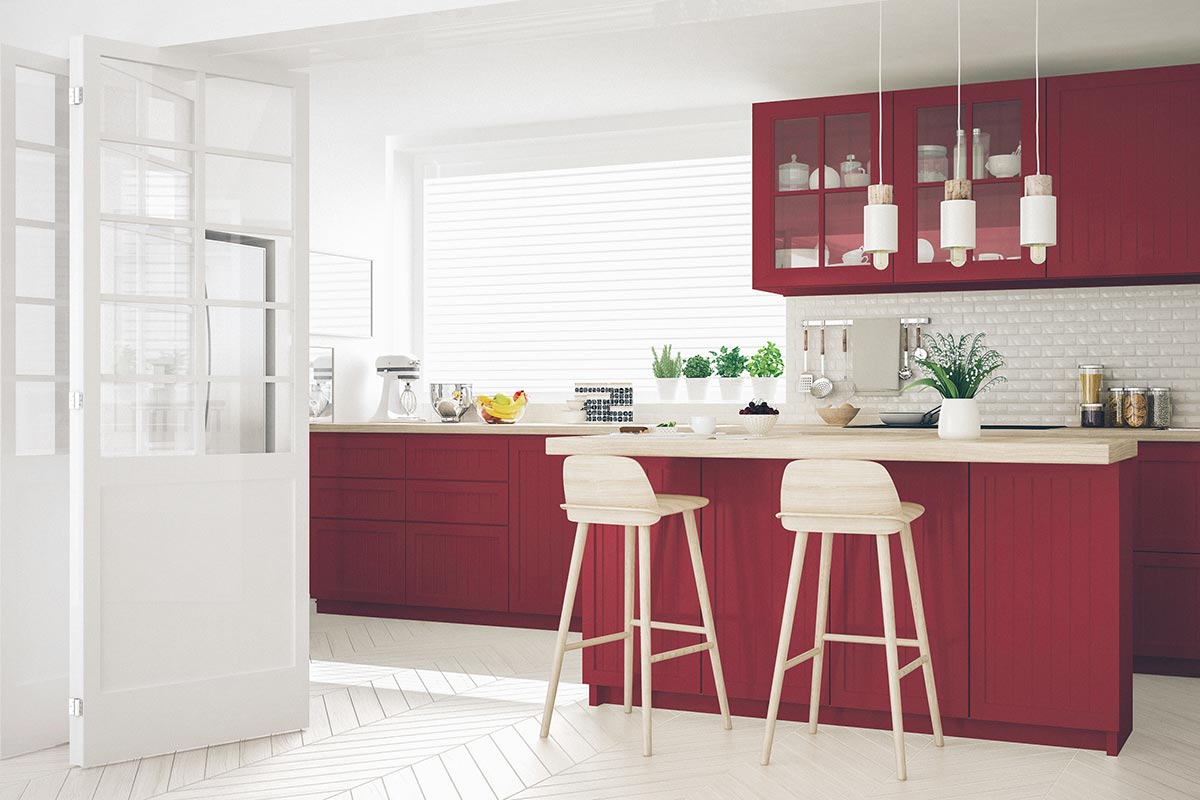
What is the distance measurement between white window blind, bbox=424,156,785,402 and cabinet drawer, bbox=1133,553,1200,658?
86.6 inches

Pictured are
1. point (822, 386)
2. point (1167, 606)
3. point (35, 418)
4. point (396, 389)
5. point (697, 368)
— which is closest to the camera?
point (35, 418)

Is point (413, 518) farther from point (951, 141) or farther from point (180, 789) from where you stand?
point (951, 141)

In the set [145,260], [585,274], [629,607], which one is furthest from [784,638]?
[585,274]

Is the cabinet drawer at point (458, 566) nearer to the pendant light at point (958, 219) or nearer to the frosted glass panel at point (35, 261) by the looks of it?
the frosted glass panel at point (35, 261)

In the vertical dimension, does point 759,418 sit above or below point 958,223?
below

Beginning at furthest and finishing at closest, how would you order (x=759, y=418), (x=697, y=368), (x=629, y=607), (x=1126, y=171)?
(x=697, y=368), (x=1126, y=171), (x=759, y=418), (x=629, y=607)

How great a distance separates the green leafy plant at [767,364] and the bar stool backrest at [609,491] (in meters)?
2.41

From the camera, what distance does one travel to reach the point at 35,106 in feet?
12.4

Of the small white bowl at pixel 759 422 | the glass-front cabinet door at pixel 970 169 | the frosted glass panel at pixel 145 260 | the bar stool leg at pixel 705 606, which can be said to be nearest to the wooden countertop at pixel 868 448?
the small white bowl at pixel 759 422

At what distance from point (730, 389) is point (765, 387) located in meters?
0.19

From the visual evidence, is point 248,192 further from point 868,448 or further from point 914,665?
point 914,665

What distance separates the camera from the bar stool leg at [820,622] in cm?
372

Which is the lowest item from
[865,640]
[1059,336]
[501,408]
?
[865,640]

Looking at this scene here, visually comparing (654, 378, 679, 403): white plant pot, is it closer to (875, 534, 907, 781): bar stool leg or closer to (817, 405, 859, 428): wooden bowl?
(817, 405, 859, 428): wooden bowl
